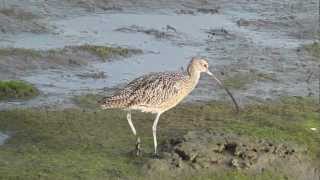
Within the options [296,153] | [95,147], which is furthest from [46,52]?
Result: [296,153]

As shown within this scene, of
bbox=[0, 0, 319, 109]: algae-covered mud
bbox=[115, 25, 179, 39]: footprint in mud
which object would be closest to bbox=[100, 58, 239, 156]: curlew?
bbox=[0, 0, 319, 109]: algae-covered mud

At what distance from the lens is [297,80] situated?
15375mm

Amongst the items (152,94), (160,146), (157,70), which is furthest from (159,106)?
(157,70)

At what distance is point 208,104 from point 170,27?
5052 millimetres

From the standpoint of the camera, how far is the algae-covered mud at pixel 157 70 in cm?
1046

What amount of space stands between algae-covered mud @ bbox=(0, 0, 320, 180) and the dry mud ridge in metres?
0.01

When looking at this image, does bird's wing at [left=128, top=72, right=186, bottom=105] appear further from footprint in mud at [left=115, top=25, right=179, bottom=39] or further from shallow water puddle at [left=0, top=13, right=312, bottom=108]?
footprint in mud at [left=115, top=25, right=179, bottom=39]

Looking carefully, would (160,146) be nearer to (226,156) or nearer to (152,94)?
(152,94)

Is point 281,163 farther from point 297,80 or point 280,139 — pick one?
point 297,80

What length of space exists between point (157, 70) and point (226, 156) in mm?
5099

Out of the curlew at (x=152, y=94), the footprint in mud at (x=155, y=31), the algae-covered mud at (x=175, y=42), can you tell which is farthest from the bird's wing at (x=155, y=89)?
the footprint in mud at (x=155, y=31)

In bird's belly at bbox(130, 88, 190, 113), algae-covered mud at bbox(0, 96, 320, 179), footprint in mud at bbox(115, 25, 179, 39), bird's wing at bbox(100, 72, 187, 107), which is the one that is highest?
bird's wing at bbox(100, 72, 187, 107)

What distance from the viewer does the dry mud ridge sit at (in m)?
10.3

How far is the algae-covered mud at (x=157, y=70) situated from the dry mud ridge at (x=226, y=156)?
0.04 feet
